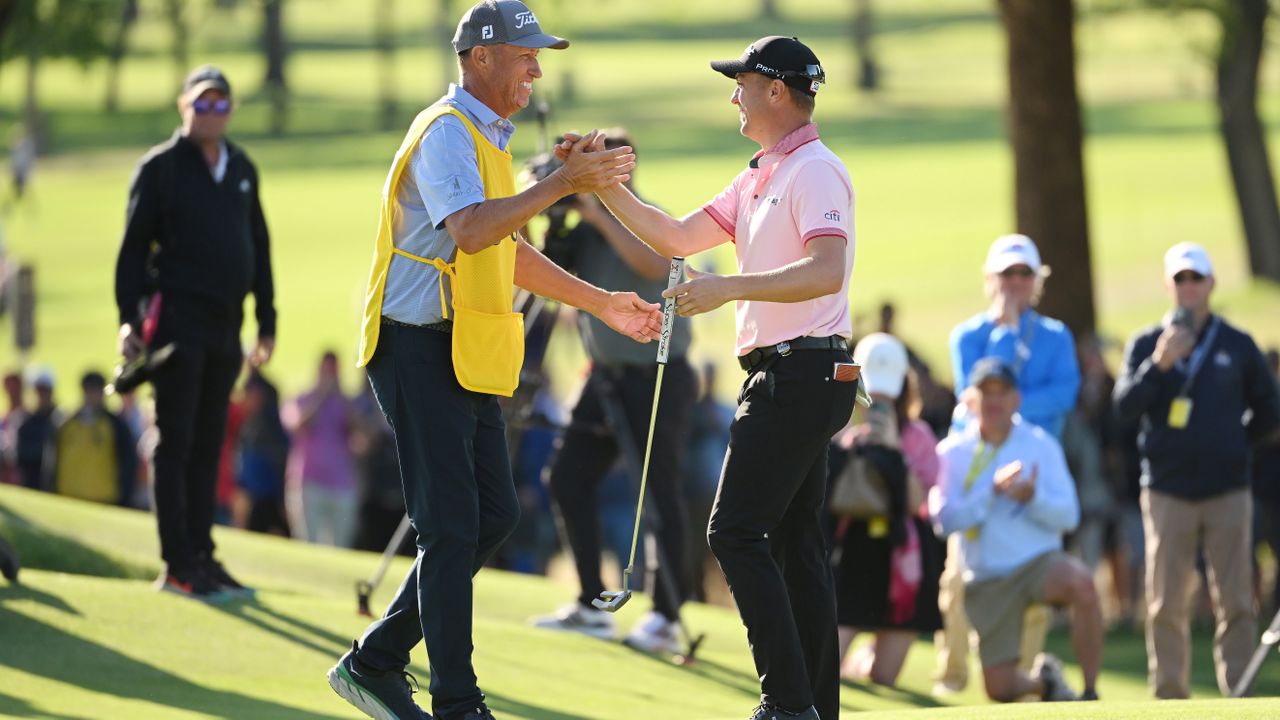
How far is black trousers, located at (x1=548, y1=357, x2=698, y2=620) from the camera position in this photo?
1013cm

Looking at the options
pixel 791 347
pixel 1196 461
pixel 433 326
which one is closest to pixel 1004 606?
pixel 1196 461

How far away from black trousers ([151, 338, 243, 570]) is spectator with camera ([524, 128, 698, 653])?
5.59 feet

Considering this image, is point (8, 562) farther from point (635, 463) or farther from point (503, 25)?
point (503, 25)

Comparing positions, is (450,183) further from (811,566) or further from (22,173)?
(22,173)

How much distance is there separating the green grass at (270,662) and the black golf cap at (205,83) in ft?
7.49

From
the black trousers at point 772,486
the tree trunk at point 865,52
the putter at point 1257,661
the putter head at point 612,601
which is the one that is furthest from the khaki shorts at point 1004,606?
the tree trunk at point 865,52

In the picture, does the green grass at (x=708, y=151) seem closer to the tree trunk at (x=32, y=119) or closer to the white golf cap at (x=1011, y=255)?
the tree trunk at (x=32, y=119)

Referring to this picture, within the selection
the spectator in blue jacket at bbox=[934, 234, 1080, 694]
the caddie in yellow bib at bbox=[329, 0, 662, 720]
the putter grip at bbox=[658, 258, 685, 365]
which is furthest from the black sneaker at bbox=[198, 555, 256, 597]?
the putter grip at bbox=[658, 258, 685, 365]

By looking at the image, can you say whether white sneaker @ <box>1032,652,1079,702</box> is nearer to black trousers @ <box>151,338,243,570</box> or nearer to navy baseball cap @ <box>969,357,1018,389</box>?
navy baseball cap @ <box>969,357,1018,389</box>

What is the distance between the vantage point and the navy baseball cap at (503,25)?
6477mm

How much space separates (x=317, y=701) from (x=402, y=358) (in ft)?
6.60

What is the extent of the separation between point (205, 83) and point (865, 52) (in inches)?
2586

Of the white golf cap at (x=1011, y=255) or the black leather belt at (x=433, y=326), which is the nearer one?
the black leather belt at (x=433, y=326)

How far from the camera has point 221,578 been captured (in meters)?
9.65
